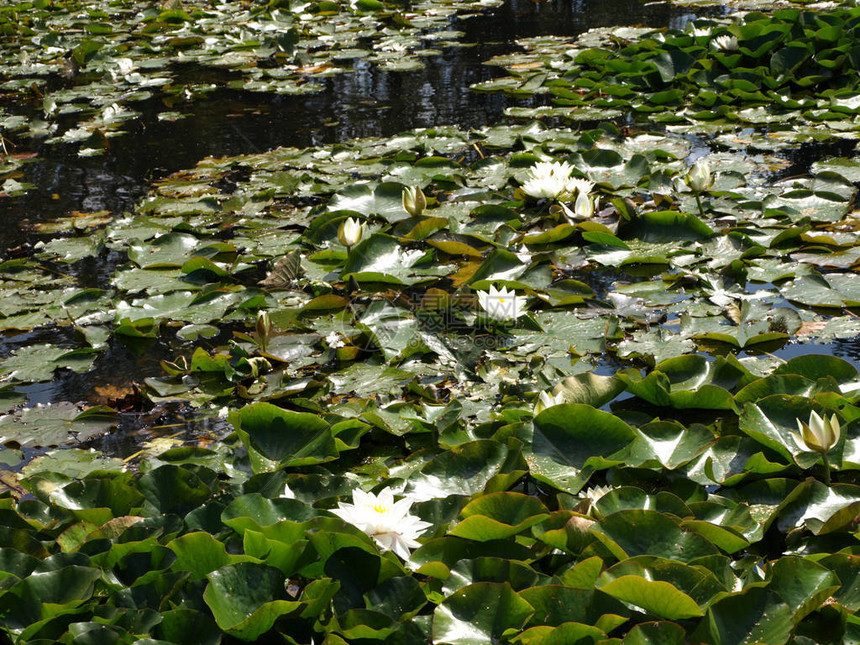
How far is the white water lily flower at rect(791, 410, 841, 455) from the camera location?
182 cm

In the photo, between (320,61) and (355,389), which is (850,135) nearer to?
(355,389)

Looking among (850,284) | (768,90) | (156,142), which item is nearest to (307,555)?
(850,284)

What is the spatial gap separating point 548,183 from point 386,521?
7.29 feet

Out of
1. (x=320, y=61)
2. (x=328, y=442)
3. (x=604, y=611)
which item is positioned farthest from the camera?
(x=320, y=61)

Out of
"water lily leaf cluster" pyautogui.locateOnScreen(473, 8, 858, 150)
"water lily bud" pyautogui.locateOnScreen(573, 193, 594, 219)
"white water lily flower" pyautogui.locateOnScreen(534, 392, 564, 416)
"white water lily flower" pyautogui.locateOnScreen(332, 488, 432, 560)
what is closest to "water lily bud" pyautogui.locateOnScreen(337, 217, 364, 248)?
"water lily bud" pyautogui.locateOnScreen(573, 193, 594, 219)

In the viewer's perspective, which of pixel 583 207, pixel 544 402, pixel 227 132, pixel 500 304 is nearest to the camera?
pixel 544 402

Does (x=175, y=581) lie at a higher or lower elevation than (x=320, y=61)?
lower

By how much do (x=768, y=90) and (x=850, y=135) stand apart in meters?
0.95

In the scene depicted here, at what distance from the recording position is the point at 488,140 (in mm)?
4695

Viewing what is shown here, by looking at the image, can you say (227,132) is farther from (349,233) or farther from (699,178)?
(699,178)

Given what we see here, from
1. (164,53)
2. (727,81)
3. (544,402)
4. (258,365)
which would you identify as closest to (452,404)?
(544,402)

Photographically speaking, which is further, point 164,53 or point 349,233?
point 164,53

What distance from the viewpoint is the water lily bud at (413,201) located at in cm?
354

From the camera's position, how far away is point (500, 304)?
2672 mm
